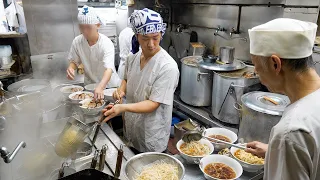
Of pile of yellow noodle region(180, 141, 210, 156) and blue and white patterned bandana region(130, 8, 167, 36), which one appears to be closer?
pile of yellow noodle region(180, 141, 210, 156)

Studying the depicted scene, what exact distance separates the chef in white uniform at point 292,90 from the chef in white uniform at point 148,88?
1.07 m

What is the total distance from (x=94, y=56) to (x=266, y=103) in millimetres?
2512

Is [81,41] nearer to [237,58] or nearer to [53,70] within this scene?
[53,70]

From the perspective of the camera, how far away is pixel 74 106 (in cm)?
261

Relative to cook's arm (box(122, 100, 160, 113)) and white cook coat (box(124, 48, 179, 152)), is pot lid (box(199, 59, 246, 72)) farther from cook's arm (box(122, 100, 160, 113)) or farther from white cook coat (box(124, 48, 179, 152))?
cook's arm (box(122, 100, 160, 113))

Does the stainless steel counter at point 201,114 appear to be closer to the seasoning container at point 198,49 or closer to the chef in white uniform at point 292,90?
the seasoning container at point 198,49

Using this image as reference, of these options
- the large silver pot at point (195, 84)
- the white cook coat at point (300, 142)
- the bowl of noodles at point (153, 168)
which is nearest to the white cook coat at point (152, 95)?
the bowl of noodles at point (153, 168)

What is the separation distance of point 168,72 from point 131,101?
615 millimetres

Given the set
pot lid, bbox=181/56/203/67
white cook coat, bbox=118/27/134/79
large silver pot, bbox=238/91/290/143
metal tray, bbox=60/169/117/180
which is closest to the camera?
metal tray, bbox=60/169/117/180

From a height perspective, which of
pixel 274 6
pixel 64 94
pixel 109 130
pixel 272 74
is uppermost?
pixel 274 6

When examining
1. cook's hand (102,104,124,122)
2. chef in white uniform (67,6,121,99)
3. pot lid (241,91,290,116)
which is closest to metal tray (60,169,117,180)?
cook's hand (102,104,124,122)

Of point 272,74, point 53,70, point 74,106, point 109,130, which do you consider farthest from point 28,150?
point 53,70

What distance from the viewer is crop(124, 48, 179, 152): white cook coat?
214 centimetres

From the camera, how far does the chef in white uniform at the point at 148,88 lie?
6.82 ft
